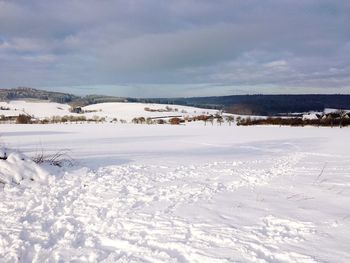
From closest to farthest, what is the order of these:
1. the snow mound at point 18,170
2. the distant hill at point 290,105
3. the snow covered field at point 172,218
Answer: the snow covered field at point 172,218, the snow mound at point 18,170, the distant hill at point 290,105

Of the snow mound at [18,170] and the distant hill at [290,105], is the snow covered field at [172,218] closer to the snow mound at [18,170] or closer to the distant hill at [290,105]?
the snow mound at [18,170]

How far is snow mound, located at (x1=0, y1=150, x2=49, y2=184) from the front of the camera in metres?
9.47

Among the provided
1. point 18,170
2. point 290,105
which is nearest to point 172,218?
point 18,170

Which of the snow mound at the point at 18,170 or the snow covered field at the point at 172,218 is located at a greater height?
the snow mound at the point at 18,170

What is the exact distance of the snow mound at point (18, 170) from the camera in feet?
31.1

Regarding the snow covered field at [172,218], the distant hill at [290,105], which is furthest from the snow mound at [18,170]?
the distant hill at [290,105]

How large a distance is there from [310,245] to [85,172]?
7.71m

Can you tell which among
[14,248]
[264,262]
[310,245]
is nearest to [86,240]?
[14,248]

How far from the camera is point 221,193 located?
923cm

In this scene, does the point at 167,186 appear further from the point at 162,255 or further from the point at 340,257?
the point at 340,257

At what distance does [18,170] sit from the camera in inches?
385

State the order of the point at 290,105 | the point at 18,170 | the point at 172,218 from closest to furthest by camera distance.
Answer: the point at 172,218 → the point at 18,170 → the point at 290,105

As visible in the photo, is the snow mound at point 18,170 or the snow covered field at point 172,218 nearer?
the snow covered field at point 172,218

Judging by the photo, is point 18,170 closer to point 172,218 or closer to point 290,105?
point 172,218
